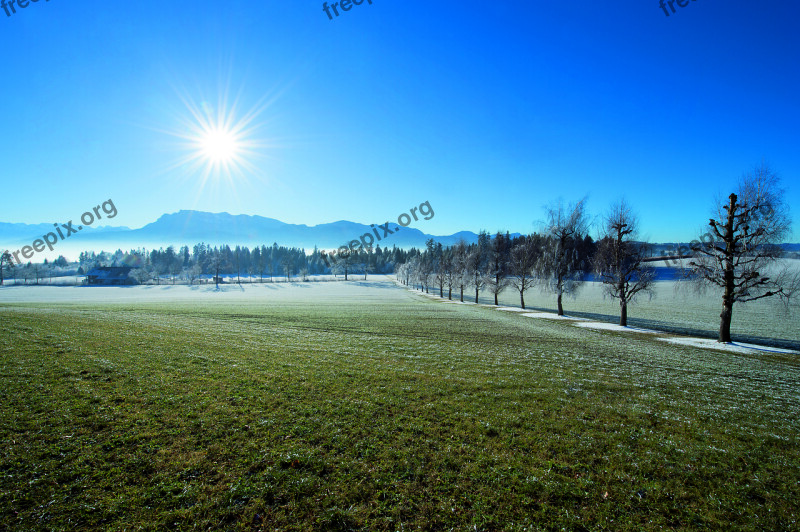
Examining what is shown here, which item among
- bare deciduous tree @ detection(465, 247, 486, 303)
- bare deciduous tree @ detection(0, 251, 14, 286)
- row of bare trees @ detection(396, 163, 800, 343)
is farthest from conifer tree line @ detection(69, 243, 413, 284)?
row of bare trees @ detection(396, 163, 800, 343)

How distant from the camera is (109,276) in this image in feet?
377

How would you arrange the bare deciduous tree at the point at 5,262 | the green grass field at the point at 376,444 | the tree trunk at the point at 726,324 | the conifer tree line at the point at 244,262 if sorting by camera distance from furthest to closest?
the conifer tree line at the point at 244,262 → the bare deciduous tree at the point at 5,262 → the tree trunk at the point at 726,324 → the green grass field at the point at 376,444

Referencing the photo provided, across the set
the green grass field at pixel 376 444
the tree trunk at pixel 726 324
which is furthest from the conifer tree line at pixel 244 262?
the green grass field at pixel 376 444

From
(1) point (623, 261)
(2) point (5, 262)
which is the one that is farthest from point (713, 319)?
(2) point (5, 262)

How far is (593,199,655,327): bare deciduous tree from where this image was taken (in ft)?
109

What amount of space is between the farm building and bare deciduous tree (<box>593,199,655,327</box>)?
153m

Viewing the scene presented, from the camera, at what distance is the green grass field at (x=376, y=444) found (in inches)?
209

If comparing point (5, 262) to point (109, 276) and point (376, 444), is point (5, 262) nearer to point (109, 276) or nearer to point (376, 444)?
point (109, 276)

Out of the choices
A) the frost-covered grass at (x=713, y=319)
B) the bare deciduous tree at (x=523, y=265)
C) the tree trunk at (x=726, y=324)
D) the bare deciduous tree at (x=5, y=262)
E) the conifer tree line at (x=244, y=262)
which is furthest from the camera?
the conifer tree line at (x=244, y=262)

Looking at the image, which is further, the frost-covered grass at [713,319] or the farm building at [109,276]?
the farm building at [109,276]

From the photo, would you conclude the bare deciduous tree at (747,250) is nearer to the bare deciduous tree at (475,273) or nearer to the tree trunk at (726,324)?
the tree trunk at (726,324)

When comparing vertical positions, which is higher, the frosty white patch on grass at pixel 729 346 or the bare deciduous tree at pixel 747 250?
the bare deciduous tree at pixel 747 250

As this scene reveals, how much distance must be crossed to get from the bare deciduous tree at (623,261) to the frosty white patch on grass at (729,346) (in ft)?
25.6

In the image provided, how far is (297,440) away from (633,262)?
39871mm
